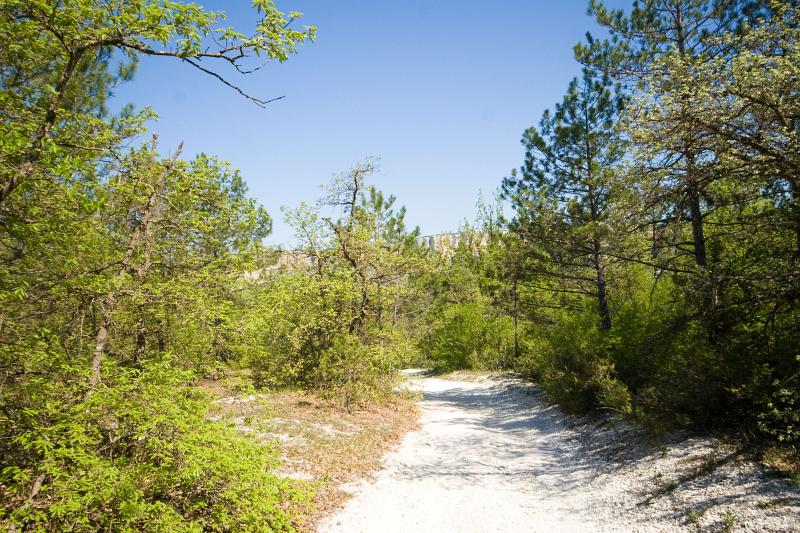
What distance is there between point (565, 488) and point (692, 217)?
594cm

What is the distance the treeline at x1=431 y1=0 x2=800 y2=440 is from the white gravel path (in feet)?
2.56

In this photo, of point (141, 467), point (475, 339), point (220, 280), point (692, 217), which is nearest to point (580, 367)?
point (692, 217)

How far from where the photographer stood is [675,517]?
5625 millimetres

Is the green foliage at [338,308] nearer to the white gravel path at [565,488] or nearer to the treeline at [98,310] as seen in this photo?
the white gravel path at [565,488]

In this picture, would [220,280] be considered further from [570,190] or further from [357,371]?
[570,190]

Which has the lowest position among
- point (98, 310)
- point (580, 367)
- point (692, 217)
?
point (580, 367)

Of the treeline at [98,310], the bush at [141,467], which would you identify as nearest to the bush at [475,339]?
the treeline at [98,310]

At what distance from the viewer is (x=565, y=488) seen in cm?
760

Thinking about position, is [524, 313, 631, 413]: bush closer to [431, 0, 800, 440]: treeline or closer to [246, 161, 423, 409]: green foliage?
[431, 0, 800, 440]: treeline

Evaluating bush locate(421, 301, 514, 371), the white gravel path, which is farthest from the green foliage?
bush locate(421, 301, 514, 371)

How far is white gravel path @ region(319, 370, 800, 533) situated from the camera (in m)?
5.49

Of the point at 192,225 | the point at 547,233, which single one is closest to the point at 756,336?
the point at 547,233

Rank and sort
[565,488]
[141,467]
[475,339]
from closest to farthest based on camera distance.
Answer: [141,467], [565,488], [475,339]

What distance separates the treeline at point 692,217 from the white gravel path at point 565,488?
0.78 m
